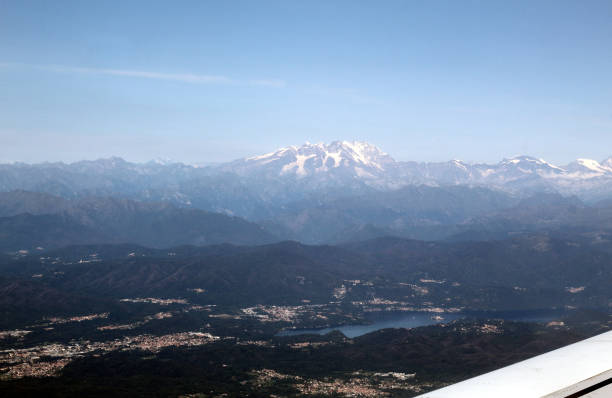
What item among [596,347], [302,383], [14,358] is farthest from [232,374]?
[596,347]

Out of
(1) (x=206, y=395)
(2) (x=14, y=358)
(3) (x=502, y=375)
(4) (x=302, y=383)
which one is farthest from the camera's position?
(2) (x=14, y=358)

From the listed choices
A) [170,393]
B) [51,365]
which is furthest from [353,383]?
[51,365]

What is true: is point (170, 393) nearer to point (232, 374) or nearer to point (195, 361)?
point (232, 374)

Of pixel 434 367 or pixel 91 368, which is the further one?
pixel 434 367

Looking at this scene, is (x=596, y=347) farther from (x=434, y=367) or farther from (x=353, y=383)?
(x=434, y=367)

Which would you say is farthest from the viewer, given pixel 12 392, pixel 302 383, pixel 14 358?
pixel 14 358

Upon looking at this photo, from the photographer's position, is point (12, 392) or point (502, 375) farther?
point (12, 392)

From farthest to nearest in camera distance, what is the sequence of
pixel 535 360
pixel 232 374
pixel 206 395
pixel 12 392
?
1. pixel 232 374
2. pixel 206 395
3. pixel 12 392
4. pixel 535 360

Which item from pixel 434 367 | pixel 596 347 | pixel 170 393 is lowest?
pixel 434 367

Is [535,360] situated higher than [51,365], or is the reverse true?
[535,360]
